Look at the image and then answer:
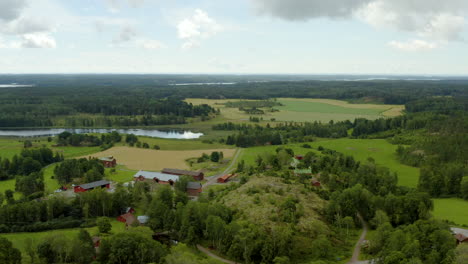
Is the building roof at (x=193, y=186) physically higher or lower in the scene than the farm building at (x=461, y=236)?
lower

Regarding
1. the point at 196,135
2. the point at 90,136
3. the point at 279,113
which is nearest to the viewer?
the point at 90,136

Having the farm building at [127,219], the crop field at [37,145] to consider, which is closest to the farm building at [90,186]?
the farm building at [127,219]

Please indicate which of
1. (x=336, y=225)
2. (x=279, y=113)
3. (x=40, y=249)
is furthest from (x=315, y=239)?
(x=279, y=113)

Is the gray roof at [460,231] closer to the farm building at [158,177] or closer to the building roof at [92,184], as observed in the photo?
the farm building at [158,177]

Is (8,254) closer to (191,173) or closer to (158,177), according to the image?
(158,177)

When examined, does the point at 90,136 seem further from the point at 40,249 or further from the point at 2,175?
the point at 40,249

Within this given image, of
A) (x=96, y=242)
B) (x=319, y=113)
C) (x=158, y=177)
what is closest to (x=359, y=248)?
(x=96, y=242)
